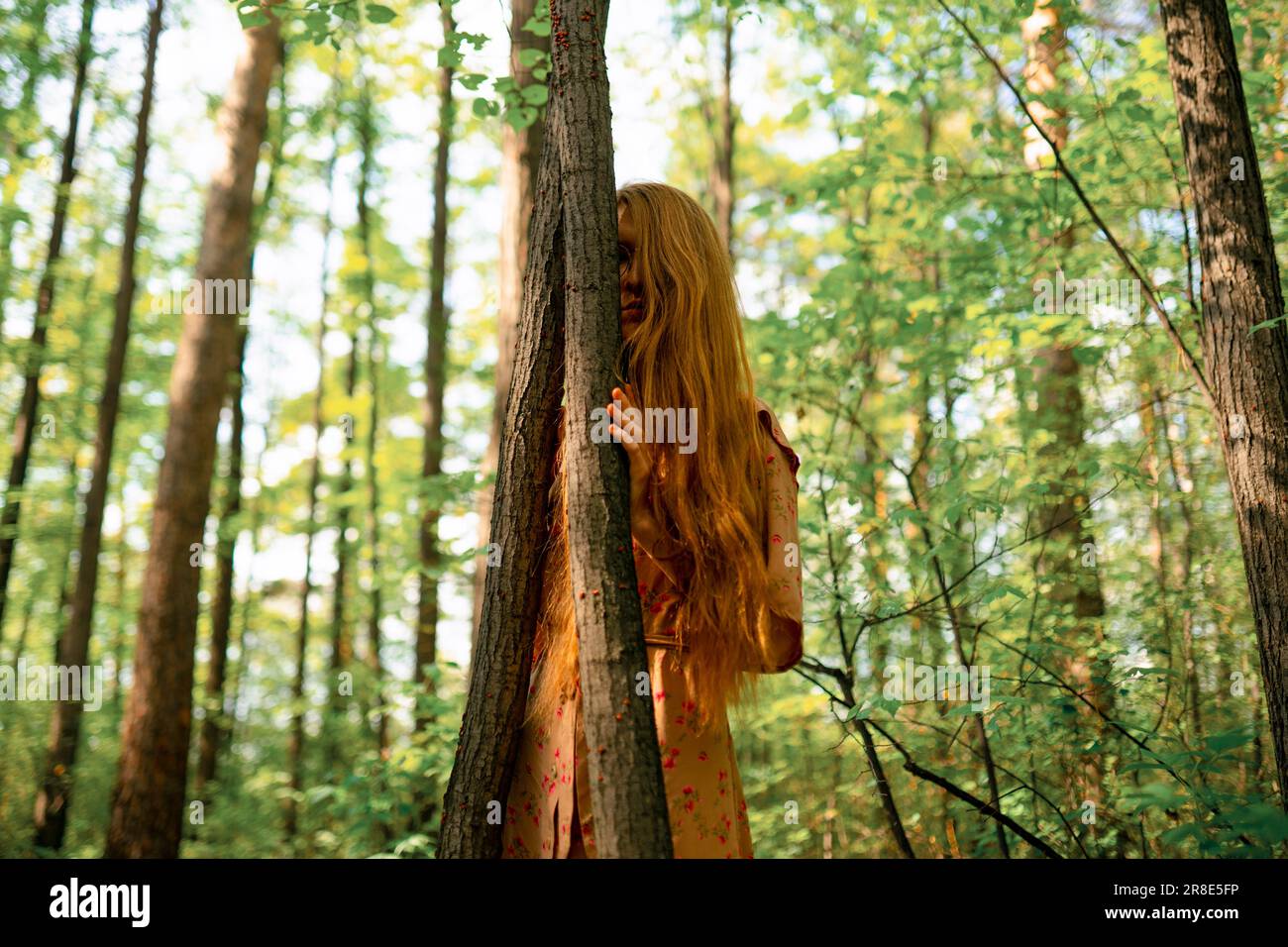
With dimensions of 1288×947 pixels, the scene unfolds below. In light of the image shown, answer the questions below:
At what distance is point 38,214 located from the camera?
1241 cm

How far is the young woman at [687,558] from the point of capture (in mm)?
2053

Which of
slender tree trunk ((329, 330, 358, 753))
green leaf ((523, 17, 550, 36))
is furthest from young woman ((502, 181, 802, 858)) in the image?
slender tree trunk ((329, 330, 358, 753))

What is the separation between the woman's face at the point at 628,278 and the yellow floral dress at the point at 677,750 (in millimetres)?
402

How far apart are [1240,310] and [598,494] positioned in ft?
8.27

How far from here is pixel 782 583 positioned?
2045 mm

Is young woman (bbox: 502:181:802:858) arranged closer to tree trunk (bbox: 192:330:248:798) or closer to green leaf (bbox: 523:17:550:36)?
green leaf (bbox: 523:17:550:36)

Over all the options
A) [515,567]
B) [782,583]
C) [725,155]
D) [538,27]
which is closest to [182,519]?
[538,27]

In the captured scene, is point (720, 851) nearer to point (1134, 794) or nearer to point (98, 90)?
point (1134, 794)

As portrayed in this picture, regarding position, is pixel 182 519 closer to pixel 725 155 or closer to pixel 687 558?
pixel 687 558

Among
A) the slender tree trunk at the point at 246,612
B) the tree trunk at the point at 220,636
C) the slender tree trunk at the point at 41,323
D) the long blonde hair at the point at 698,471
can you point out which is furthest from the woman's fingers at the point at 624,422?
the slender tree trunk at the point at 246,612
